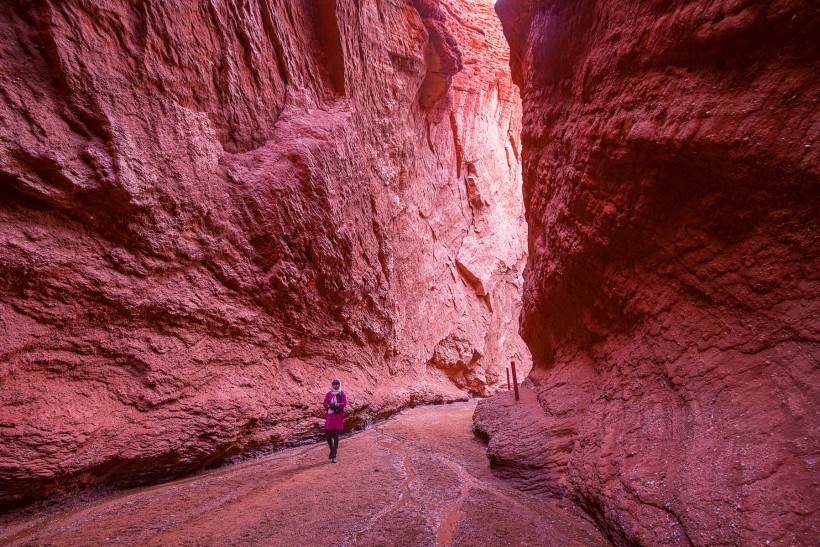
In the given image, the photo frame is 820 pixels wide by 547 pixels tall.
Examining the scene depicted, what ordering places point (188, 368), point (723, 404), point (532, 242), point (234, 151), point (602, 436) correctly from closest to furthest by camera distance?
point (723, 404)
point (602, 436)
point (188, 368)
point (234, 151)
point (532, 242)

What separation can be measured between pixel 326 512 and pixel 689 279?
A: 542cm

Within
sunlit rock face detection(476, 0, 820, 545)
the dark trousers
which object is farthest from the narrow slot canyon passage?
the dark trousers

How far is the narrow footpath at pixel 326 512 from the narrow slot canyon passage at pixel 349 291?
0.05 metres

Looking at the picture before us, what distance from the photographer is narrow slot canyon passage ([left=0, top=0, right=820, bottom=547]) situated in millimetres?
3912

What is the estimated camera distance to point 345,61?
40.2 feet

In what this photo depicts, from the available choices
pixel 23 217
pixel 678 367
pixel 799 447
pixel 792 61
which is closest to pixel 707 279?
pixel 678 367

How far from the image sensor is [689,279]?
4.95 m

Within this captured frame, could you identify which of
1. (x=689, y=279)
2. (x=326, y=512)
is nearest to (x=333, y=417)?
(x=326, y=512)

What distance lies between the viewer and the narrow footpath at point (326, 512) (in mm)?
4500

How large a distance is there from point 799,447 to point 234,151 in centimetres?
997

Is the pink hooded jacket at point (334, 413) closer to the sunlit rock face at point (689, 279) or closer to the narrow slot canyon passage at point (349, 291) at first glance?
the narrow slot canyon passage at point (349, 291)

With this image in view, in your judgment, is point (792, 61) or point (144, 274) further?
point (144, 274)

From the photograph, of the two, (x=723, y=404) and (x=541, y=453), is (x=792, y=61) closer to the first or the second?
(x=723, y=404)

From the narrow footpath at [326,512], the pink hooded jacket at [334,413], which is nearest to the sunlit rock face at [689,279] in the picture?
the narrow footpath at [326,512]
